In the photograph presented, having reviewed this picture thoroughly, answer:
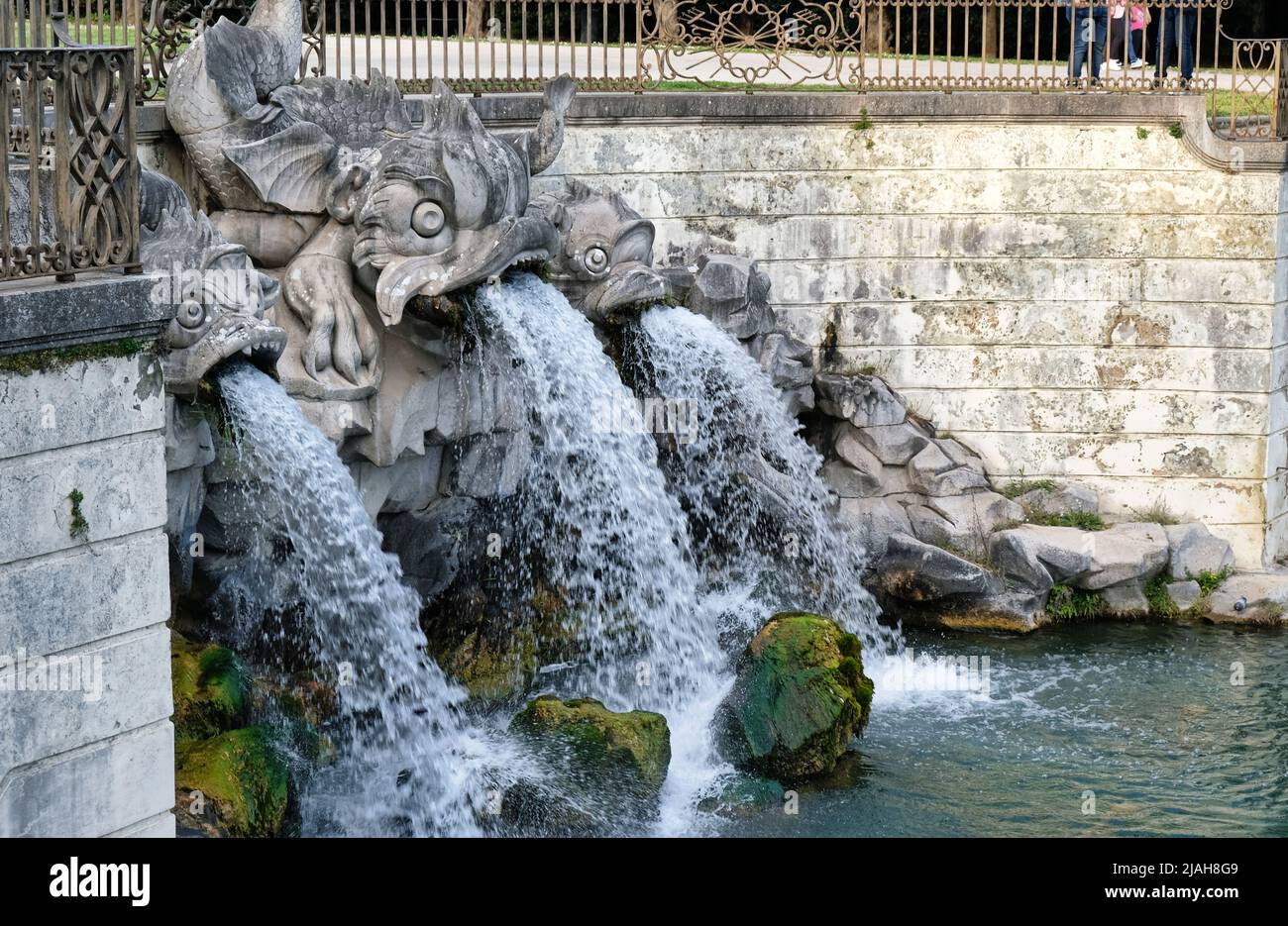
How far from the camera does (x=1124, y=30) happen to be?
15734 millimetres

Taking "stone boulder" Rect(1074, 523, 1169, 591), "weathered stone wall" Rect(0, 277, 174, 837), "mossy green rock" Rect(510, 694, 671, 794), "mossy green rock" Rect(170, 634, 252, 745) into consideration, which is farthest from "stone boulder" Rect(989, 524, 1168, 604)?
"weathered stone wall" Rect(0, 277, 174, 837)

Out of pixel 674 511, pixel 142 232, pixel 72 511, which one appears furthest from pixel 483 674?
pixel 72 511

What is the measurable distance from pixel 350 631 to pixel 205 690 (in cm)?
103

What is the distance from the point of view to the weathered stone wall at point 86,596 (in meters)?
6.95

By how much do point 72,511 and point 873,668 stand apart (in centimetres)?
743

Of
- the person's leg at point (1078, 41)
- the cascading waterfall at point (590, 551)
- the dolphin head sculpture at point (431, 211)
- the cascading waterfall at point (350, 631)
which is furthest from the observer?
the person's leg at point (1078, 41)

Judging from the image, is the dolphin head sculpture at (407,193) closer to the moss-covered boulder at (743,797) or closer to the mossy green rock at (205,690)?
the mossy green rock at (205,690)

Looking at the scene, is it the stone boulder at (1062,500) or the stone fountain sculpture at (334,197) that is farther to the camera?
the stone boulder at (1062,500)

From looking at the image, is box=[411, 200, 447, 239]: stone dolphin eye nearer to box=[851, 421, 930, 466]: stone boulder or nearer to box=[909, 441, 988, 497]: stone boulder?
box=[851, 421, 930, 466]: stone boulder

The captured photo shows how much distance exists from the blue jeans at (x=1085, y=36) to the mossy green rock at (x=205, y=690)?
A: 8506 mm

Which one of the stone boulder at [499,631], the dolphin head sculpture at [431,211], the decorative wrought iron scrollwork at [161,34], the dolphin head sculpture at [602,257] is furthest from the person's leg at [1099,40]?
the decorative wrought iron scrollwork at [161,34]

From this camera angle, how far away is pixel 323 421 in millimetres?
10953

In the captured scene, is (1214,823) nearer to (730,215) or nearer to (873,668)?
(873,668)

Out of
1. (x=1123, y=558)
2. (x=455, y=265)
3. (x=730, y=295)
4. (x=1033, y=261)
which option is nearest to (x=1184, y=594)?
(x=1123, y=558)
